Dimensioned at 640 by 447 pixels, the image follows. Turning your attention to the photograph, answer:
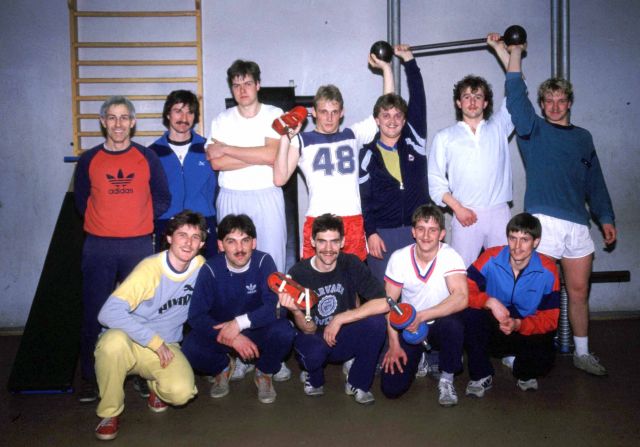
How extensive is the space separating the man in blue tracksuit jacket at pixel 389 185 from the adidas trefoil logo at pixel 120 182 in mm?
1300

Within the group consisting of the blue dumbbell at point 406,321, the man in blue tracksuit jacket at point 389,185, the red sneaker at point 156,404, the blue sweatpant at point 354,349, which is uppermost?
the man in blue tracksuit jacket at point 389,185

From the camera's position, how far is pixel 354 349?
3.03 m

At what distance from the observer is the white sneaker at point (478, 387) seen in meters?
3.01

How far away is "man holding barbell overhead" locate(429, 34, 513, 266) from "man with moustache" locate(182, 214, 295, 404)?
3.72ft

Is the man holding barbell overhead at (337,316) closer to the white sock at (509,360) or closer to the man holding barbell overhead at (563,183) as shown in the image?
the white sock at (509,360)

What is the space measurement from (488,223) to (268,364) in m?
1.48

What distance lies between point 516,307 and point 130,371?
2013 millimetres

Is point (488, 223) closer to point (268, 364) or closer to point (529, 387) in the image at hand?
point (529, 387)

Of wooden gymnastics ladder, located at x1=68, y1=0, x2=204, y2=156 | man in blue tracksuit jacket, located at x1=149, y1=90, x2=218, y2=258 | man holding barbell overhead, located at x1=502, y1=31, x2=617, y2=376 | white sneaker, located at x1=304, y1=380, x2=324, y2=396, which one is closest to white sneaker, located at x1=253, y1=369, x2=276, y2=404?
white sneaker, located at x1=304, y1=380, x2=324, y2=396

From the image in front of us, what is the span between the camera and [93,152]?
124 inches

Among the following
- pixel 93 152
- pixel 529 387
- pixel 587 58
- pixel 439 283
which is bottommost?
pixel 529 387

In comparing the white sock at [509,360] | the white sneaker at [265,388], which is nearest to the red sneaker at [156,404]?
the white sneaker at [265,388]

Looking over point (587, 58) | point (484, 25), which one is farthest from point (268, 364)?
point (587, 58)

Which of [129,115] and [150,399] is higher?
[129,115]
